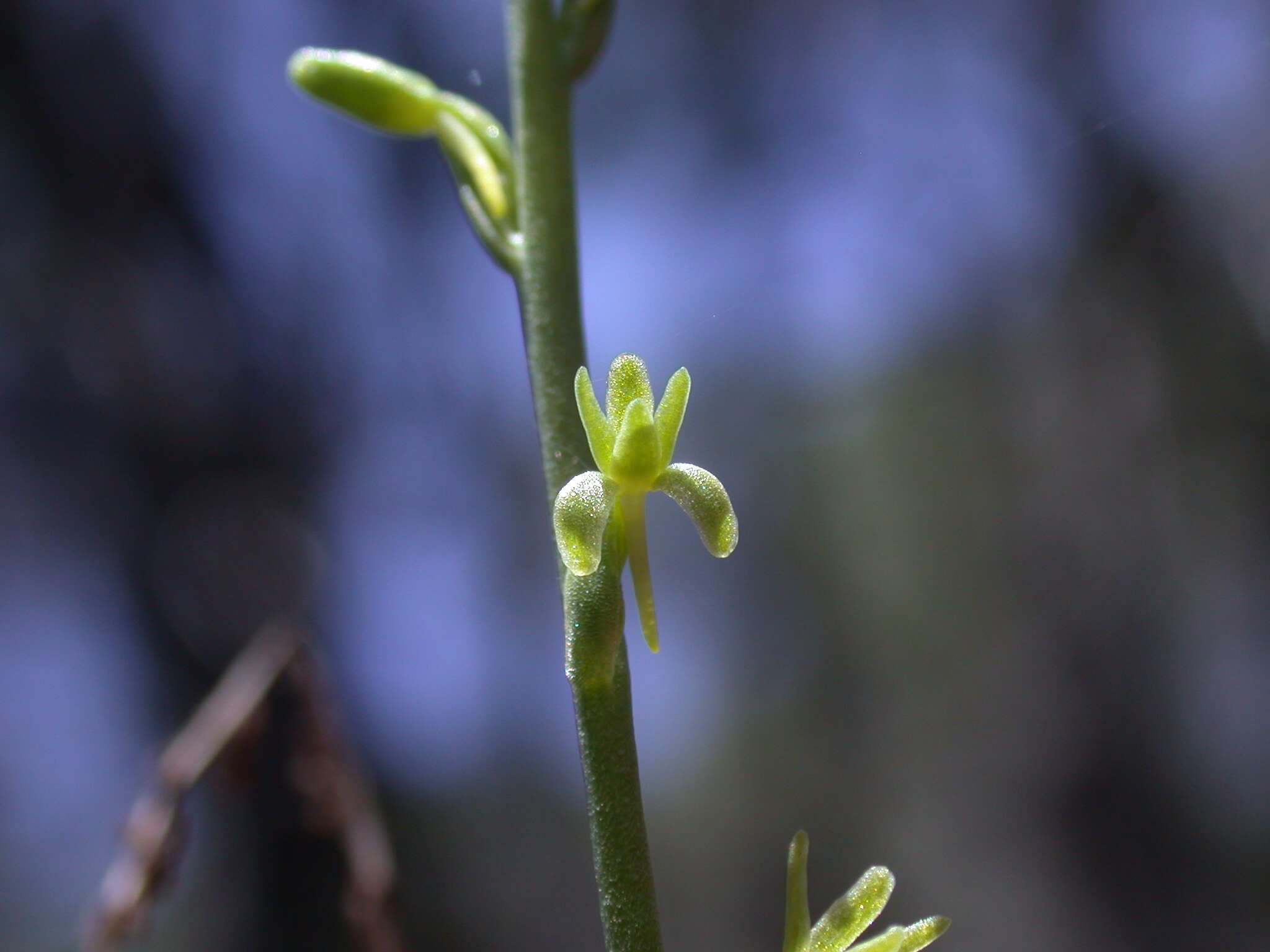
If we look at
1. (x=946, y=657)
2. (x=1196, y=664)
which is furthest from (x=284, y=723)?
(x=946, y=657)

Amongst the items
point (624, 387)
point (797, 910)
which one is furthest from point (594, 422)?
point (797, 910)

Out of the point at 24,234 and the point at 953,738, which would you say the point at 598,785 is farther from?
the point at 953,738

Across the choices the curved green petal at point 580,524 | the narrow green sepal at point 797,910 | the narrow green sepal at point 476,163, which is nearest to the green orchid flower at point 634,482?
the curved green petal at point 580,524

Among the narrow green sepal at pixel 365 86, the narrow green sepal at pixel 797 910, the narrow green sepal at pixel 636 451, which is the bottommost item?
the narrow green sepal at pixel 797 910

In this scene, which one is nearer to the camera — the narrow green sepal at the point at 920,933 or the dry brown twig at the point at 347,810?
the narrow green sepal at the point at 920,933

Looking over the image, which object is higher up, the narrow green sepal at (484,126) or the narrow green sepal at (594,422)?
the narrow green sepal at (484,126)

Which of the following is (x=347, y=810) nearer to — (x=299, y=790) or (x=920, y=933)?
(x=299, y=790)

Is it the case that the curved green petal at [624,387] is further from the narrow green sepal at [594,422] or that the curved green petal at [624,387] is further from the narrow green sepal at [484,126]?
the narrow green sepal at [484,126]

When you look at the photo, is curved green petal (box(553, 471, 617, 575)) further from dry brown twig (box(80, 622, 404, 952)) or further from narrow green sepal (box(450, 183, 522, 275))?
dry brown twig (box(80, 622, 404, 952))
